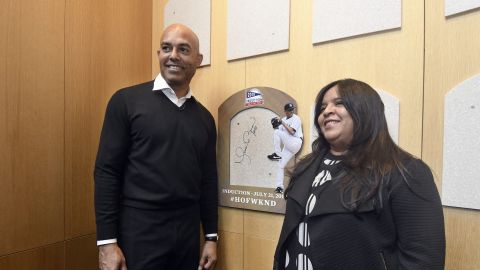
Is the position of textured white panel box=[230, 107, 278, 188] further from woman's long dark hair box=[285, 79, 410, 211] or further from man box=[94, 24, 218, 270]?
woman's long dark hair box=[285, 79, 410, 211]

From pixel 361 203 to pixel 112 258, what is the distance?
3.45 ft

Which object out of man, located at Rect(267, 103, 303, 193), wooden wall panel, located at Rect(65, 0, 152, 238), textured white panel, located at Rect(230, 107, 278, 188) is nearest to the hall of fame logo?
textured white panel, located at Rect(230, 107, 278, 188)

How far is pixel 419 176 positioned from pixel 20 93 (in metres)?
1.66

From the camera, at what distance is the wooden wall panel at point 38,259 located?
155cm

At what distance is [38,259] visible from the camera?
166cm

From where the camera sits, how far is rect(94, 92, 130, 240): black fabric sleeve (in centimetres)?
149

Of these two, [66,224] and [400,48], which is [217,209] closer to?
[66,224]

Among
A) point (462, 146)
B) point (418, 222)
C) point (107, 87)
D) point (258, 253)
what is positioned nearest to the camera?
point (418, 222)

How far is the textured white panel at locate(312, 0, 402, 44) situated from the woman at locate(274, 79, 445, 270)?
14.7 inches

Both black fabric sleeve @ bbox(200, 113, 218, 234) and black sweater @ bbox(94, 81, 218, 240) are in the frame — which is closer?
Answer: black sweater @ bbox(94, 81, 218, 240)

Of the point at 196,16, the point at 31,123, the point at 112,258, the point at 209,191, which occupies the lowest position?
the point at 112,258

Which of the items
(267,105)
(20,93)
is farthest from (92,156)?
(267,105)
